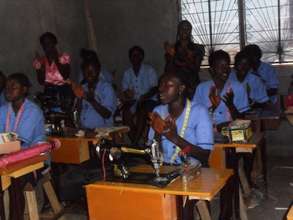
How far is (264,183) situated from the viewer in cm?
479

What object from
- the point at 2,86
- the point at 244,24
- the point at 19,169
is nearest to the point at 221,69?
the point at 19,169

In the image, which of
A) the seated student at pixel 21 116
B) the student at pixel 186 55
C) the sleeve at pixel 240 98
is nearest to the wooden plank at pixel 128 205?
the seated student at pixel 21 116

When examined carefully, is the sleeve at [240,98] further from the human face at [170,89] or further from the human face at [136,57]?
the human face at [136,57]

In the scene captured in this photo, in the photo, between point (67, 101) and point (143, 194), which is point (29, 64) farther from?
point (143, 194)

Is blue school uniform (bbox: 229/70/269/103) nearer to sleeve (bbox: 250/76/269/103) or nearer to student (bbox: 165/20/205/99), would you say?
sleeve (bbox: 250/76/269/103)

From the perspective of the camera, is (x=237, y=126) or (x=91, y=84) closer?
(x=237, y=126)

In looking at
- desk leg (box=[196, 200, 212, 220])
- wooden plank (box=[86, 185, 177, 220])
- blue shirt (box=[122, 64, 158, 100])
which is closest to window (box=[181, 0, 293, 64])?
blue shirt (box=[122, 64, 158, 100])

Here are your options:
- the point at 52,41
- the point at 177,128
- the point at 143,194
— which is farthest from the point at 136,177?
the point at 52,41

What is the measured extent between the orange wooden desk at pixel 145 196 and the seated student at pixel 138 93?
3026 millimetres

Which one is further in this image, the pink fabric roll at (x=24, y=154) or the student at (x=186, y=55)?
the student at (x=186, y=55)

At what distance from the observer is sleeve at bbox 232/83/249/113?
4367 millimetres

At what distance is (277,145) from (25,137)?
3.63 m

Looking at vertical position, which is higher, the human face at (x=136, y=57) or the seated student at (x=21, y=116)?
the human face at (x=136, y=57)

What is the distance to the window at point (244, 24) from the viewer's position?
619 cm
